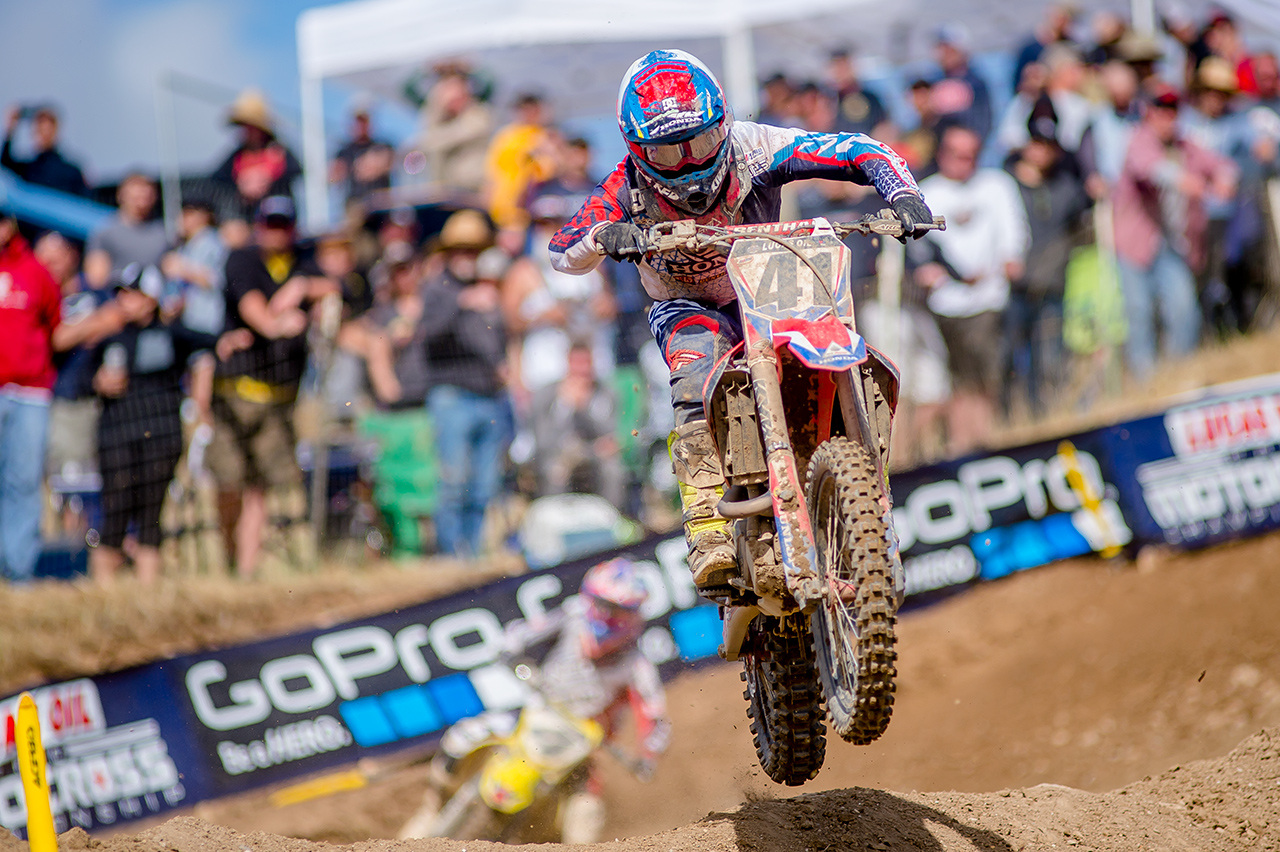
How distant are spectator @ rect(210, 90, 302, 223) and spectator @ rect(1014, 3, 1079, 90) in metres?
6.88

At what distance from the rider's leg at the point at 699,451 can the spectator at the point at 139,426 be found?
18.6 feet

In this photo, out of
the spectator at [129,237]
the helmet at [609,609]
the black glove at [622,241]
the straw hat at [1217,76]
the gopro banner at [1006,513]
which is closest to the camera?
the black glove at [622,241]

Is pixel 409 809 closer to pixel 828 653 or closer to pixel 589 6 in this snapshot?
pixel 828 653

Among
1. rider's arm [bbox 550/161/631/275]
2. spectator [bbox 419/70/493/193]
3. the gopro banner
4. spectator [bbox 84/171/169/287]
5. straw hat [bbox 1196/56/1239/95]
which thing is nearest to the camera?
rider's arm [bbox 550/161/631/275]

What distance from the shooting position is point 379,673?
878 centimetres

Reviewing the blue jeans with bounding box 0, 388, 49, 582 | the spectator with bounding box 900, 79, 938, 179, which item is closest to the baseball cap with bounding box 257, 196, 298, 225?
the blue jeans with bounding box 0, 388, 49, 582

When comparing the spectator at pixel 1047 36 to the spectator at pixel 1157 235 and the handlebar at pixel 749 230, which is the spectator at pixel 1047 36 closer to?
Result: the spectator at pixel 1157 235

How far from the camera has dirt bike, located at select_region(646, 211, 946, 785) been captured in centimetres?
407

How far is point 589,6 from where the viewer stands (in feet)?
37.2

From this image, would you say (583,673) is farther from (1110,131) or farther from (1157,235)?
(1110,131)

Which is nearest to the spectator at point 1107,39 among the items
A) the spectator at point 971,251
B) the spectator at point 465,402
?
the spectator at point 971,251

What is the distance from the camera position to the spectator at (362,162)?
11.8m

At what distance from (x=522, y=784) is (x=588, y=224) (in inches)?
179

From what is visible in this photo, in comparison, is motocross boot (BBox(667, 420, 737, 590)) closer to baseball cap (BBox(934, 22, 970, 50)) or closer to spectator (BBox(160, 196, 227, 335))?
spectator (BBox(160, 196, 227, 335))
